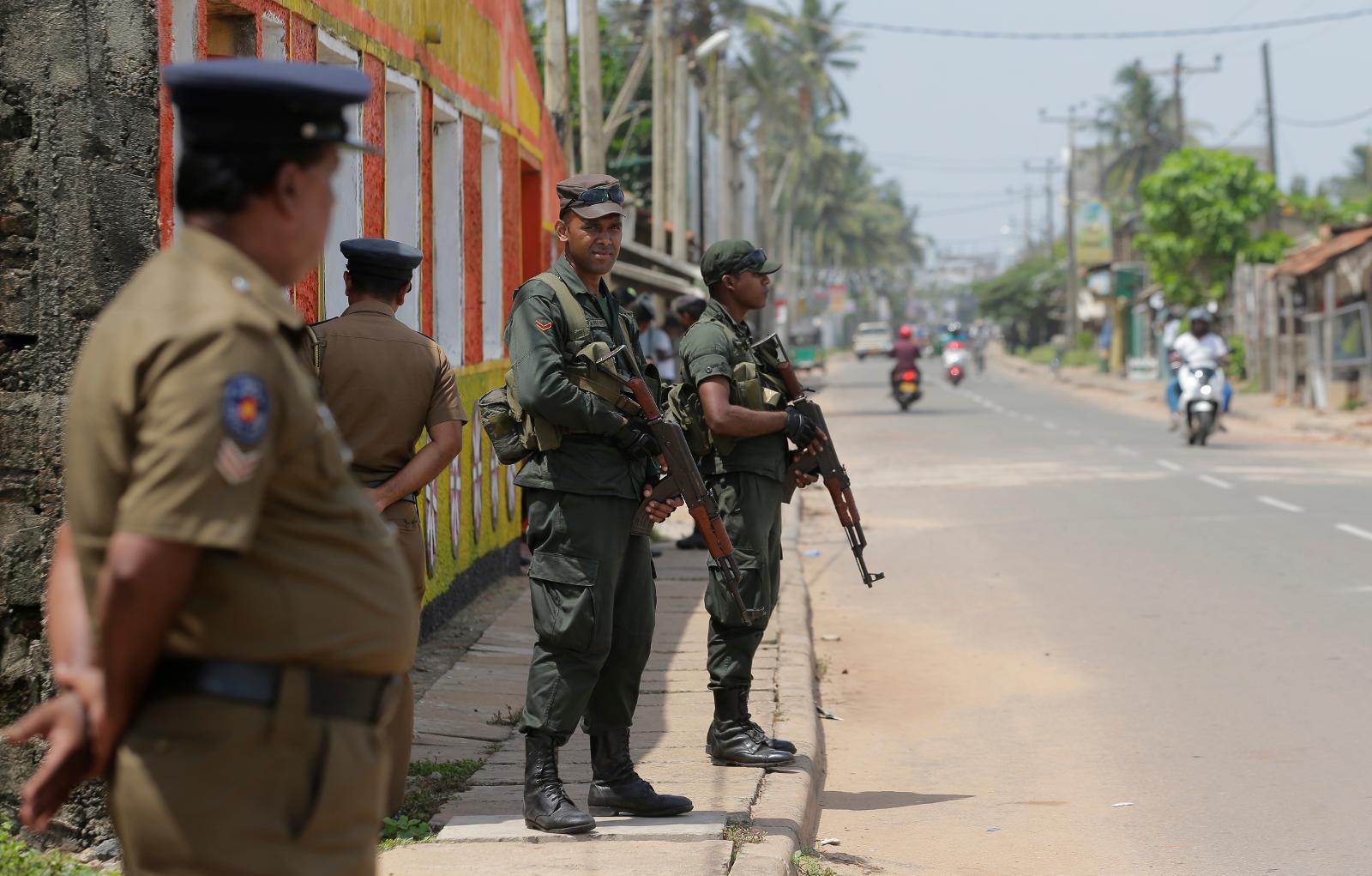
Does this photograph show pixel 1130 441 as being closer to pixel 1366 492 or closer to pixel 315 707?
pixel 1366 492

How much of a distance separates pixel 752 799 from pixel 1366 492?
12140mm

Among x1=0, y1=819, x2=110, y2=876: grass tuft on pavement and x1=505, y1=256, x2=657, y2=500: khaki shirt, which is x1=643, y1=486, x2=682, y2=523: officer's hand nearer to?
x1=505, y1=256, x2=657, y2=500: khaki shirt

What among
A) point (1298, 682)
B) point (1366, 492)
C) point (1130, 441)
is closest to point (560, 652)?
point (1298, 682)

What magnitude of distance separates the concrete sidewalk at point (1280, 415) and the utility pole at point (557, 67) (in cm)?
1368

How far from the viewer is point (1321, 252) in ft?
106

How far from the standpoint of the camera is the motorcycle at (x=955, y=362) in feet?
157

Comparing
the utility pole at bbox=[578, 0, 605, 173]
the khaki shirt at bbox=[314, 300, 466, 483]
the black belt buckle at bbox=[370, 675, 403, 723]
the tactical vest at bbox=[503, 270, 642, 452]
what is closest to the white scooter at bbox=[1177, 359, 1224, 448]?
the utility pole at bbox=[578, 0, 605, 173]

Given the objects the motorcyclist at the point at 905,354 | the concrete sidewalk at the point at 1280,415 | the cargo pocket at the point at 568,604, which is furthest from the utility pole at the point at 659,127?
the cargo pocket at the point at 568,604

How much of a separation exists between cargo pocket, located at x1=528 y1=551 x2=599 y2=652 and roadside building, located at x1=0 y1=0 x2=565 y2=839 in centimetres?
106

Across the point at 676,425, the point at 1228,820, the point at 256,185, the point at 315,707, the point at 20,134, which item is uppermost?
the point at 20,134

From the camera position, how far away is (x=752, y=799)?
5.39 meters

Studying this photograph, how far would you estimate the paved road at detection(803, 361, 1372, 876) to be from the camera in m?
5.53

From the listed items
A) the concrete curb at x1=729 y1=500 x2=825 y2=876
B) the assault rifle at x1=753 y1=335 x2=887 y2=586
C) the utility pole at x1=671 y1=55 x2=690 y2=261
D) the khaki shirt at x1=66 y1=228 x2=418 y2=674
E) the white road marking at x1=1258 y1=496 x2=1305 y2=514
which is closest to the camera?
the khaki shirt at x1=66 y1=228 x2=418 y2=674

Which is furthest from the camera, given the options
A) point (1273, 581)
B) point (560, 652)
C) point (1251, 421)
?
point (1251, 421)
